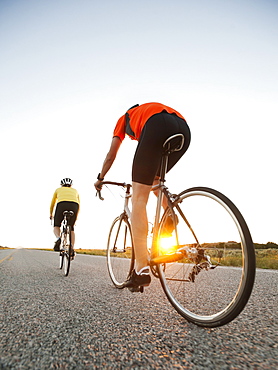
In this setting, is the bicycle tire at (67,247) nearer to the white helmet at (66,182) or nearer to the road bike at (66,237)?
the road bike at (66,237)

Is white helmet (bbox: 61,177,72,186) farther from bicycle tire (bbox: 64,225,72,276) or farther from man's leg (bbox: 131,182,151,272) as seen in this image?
man's leg (bbox: 131,182,151,272)

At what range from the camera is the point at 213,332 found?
197cm

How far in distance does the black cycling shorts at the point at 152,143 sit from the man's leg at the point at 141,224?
0.09 meters

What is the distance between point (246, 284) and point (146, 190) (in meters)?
1.27

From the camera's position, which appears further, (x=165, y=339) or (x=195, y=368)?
(x=165, y=339)

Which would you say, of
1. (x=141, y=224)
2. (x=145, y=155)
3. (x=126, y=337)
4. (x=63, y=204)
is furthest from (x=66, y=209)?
(x=126, y=337)

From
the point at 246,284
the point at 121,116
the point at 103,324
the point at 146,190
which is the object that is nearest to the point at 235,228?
the point at 246,284

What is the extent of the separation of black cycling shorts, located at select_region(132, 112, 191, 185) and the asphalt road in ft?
3.93

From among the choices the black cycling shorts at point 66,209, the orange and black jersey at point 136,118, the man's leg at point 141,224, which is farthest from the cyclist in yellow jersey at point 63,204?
the man's leg at point 141,224

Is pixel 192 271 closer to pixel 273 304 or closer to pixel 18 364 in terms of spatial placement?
pixel 273 304

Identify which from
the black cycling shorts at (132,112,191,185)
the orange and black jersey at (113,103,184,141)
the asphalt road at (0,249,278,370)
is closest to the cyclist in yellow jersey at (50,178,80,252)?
the asphalt road at (0,249,278,370)

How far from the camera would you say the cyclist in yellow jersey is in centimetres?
648

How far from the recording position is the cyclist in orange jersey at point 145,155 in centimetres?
264

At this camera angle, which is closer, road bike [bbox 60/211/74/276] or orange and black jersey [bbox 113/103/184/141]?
orange and black jersey [bbox 113/103/184/141]
